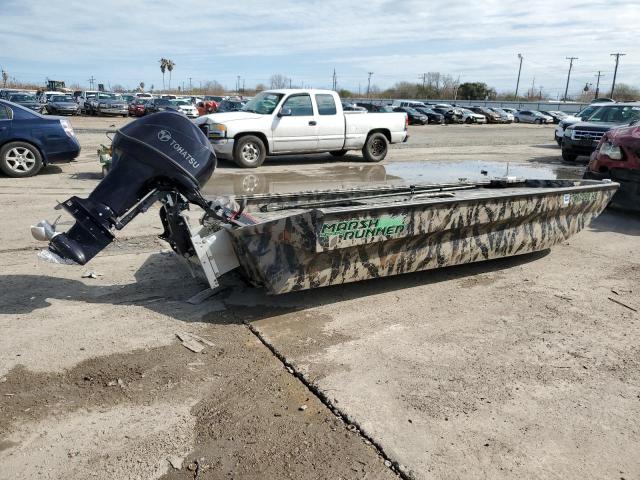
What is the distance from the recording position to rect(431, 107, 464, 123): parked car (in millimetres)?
40344

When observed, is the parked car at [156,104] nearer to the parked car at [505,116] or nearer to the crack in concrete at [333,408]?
the parked car at [505,116]

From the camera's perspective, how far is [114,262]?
559 centimetres

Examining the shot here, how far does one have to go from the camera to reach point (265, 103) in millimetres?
13008

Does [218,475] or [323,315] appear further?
[323,315]

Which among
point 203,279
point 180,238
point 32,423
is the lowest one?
point 32,423

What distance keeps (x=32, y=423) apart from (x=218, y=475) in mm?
1148

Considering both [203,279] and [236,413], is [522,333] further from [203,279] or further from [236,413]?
[203,279]

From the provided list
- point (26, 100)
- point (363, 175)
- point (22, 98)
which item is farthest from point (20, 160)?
point (22, 98)

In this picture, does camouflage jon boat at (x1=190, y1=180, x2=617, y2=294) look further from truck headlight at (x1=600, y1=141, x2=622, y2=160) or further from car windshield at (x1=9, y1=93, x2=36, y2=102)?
car windshield at (x1=9, y1=93, x2=36, y2=102)

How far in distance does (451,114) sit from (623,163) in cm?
3402

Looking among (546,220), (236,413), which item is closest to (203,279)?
(236,413)

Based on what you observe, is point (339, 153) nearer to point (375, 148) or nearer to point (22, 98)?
point (375, 148)

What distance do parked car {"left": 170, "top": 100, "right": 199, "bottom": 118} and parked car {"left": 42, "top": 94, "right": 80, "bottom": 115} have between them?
603 cm

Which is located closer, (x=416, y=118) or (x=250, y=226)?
(x=250, y=226)
